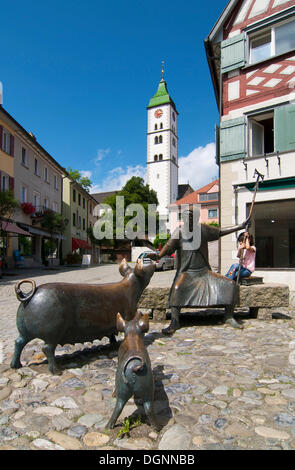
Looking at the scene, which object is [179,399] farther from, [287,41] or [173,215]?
[173,215]

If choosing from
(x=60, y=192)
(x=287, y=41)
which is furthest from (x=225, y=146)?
(x=60, y=192)

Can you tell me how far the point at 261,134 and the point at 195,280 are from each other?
8.50 meters

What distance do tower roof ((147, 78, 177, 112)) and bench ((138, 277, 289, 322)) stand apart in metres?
76.5

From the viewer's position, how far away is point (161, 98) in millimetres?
76688

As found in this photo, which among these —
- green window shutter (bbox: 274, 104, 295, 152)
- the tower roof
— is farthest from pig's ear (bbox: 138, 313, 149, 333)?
the tower roof

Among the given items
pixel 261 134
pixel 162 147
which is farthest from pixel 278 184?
pixel 162 147

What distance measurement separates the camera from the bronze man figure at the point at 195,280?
197 inches

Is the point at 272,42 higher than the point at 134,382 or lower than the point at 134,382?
higher

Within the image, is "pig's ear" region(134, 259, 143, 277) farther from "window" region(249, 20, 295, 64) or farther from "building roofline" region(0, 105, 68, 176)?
"building roofline" region(0, 105, 68, 176)

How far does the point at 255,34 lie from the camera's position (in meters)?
11.1

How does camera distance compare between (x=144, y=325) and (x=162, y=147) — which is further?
(x=162, y=147)

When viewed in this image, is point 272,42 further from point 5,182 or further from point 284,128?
point 5,182

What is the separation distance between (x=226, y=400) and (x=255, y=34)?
40.8ft
